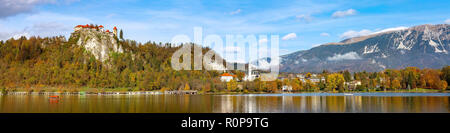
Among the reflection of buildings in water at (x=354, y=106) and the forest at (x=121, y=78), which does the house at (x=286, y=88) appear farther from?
the reflection of buildings in water at (x=354, y=106)

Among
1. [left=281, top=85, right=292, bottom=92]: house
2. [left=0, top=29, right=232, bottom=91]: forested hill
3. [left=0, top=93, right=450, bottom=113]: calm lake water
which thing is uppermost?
[left=0, top=29, right=232, bottom=91]: forested hill

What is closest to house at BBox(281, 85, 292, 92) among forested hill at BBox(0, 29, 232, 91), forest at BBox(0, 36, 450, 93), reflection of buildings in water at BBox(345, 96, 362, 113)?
forest at BBox(0, 36, 450, 93)

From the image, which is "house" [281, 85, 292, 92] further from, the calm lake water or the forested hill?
the calm lake water

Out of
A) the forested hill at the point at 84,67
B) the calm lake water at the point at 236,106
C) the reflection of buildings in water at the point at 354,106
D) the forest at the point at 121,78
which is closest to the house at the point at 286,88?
the forest at the point at 121,78

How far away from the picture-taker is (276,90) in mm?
135625

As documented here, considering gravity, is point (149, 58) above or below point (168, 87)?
above

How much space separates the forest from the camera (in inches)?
5340

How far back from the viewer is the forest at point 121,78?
136m

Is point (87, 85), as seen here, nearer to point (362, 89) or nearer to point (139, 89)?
point (139, 89)

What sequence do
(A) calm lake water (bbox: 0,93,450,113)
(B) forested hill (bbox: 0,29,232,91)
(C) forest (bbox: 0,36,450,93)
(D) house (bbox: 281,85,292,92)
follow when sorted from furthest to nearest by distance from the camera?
(B) forested hill (bbox: 0,29,232,91) → (D) house (bbox: 281,85,292,92) → (C) forest (bbox: 0,36,450,93) → (A) calm lake water (bbox: 0,93,450,113)

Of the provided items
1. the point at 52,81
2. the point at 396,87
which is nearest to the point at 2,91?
the point at 52,81
